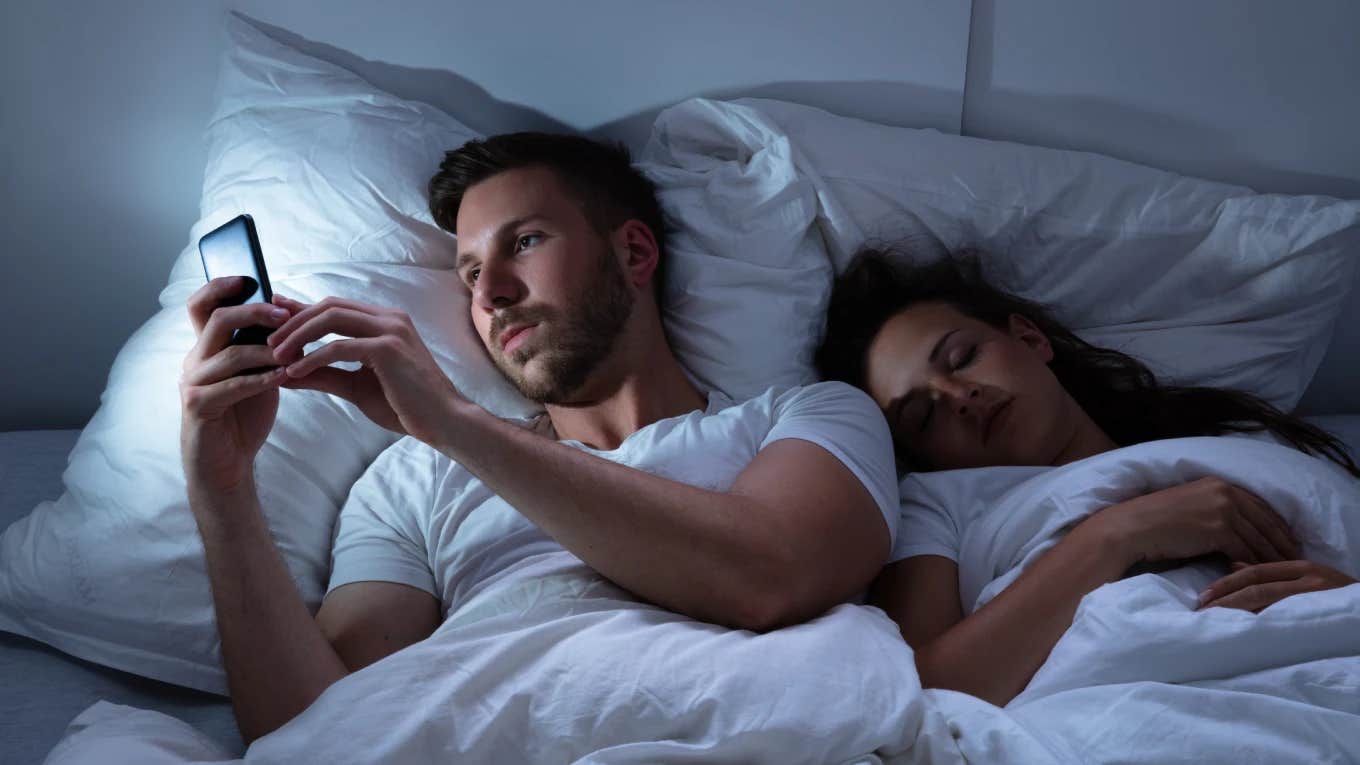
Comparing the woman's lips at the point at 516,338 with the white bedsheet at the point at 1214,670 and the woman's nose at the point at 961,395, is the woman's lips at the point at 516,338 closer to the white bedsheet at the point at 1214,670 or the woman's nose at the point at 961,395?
the woman's nose at the point at 961,395

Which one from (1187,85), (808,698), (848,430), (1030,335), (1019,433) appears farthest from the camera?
(1187,85)

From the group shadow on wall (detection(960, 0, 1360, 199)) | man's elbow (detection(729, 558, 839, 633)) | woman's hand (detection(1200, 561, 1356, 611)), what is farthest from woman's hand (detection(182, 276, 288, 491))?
shadow on wall (detection(960, 0, 1360, 199))

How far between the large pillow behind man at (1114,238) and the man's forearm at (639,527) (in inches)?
18.9

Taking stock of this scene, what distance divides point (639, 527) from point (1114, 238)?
88 cm

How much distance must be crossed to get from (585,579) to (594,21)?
96 centimetres

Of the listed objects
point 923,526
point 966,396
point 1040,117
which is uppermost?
point 1040,117

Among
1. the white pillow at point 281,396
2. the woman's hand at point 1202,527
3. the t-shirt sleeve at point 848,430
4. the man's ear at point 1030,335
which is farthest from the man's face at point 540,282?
the woman's hand at point 1202,527

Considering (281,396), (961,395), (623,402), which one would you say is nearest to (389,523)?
(281,396)

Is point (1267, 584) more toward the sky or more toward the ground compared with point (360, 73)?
more toward the ground

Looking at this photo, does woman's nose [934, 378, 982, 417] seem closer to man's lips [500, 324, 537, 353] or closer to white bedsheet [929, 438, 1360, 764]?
white bedsheet [929, 438, 1360, 764]

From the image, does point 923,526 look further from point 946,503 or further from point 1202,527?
point 1202,527

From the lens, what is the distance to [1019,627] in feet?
3.43

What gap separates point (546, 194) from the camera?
1.43 meters

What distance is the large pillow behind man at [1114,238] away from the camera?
1.52 m
